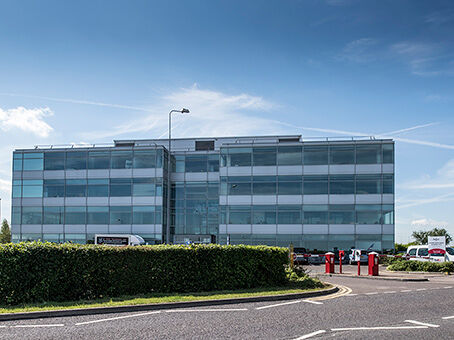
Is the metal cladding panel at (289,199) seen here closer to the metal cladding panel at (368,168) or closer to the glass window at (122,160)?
the metal cladding panel at (368,168)

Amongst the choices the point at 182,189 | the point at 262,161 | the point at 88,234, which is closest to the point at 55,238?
the point at 88,234

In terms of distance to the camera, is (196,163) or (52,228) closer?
(52,228)

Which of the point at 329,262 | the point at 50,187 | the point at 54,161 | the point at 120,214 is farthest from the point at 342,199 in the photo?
the point at 50,187

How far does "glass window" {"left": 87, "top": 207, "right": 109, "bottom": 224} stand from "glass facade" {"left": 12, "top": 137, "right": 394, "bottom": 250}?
102mm

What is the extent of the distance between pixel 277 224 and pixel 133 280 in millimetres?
37512

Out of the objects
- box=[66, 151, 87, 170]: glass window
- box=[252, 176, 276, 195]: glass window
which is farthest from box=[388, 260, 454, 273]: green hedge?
box=[66, 151, 87, 170]: glass window

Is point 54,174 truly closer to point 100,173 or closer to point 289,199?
point 100,173

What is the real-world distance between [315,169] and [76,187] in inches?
968

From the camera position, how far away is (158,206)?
53.4 meters

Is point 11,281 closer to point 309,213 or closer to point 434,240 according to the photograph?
point 434,240

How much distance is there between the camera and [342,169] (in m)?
50.7

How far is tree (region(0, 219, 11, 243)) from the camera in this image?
82200 mm

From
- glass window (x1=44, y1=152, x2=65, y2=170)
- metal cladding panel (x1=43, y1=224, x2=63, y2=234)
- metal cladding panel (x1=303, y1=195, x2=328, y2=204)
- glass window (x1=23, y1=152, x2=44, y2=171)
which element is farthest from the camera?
glass window (x1=23, y1=152, x2=44, y2=171)

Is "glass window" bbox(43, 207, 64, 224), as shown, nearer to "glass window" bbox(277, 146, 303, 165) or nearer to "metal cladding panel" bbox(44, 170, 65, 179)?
"metal cladding panel" bbox(44, 170, 65, 179)
